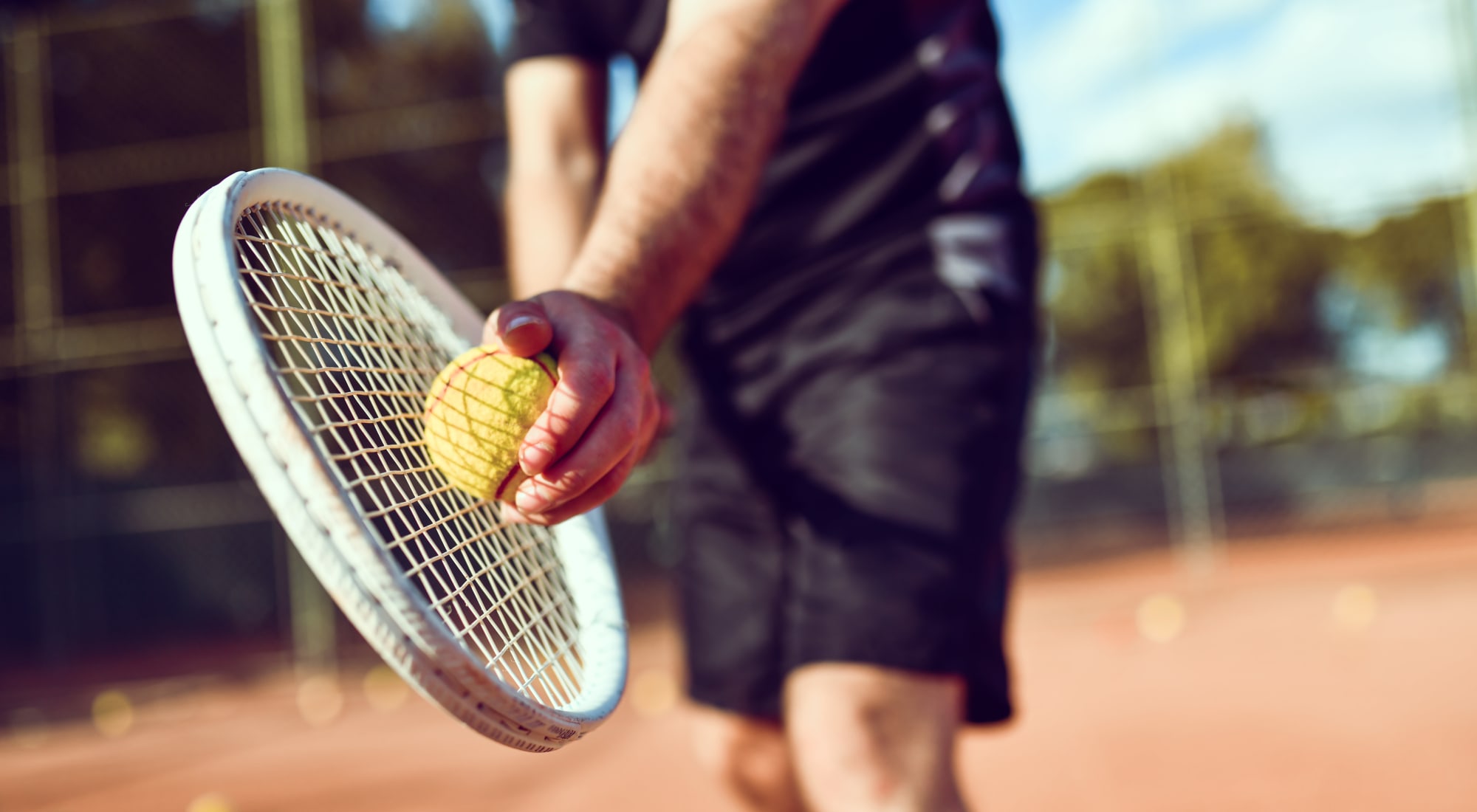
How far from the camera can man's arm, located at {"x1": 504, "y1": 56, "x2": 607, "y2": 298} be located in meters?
1.76

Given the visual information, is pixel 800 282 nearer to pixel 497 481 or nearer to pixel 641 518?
pixel 497 481

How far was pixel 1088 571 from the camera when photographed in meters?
9.34

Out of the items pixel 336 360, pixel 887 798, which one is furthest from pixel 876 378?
pixel 336 360

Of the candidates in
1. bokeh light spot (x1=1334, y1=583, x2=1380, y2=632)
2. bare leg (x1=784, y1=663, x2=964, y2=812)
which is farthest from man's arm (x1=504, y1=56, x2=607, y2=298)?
bokeh light spot (x1=1334, y1=583, x2=1380, y2=632)

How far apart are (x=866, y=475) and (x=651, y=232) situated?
17.4 inches

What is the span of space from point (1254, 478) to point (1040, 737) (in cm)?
938

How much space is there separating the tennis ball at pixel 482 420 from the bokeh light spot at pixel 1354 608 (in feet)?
16.4

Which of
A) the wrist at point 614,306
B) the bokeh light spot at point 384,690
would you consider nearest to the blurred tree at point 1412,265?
the bokeh light spot at point 384,690

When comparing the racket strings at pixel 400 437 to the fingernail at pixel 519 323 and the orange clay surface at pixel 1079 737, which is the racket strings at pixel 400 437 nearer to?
the fingernail at pixel 519 323

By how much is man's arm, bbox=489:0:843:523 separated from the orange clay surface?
2.44 m

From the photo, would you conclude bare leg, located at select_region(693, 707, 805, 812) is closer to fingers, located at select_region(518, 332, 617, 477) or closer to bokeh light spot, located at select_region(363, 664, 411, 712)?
fingers, located at select_region(518, 332, 617, 477)

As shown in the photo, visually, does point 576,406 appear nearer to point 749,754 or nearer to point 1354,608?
point 749,754

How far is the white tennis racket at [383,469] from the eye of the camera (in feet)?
2.68

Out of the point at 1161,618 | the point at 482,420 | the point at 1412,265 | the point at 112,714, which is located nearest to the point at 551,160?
the point at 482,420
